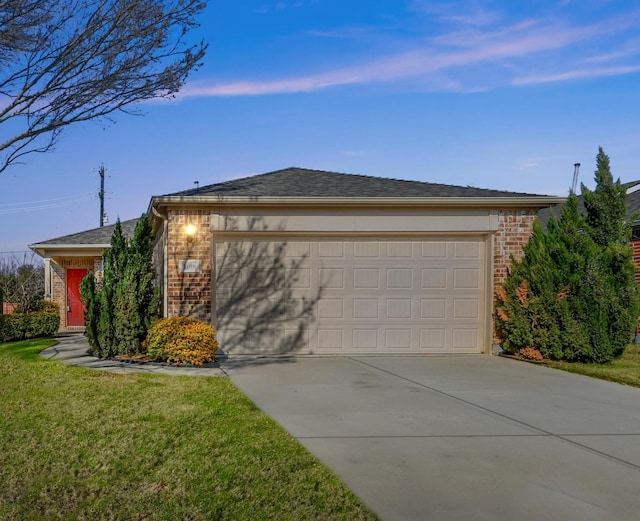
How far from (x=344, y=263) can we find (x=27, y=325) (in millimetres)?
9284

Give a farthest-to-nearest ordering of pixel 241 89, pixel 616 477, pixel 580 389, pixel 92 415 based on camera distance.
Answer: pixel 241 89 < pixel 580 389 < pixel 92 415 < pixel 616 477

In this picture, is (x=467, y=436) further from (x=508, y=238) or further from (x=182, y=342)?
(x=508, y=238)

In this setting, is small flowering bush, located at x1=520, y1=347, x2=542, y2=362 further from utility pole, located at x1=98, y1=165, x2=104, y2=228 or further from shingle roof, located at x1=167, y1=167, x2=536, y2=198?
utility pole, located at x1=98, y1=165, x2=104, y2=228

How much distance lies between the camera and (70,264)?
67.3ft

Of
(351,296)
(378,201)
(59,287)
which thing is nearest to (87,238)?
(59,287)

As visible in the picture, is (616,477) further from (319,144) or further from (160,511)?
(319,144)

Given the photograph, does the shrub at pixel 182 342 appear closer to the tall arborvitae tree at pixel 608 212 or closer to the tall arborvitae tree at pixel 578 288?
the tall arborvitae tree at pixel 578 288

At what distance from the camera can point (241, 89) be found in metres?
13.2

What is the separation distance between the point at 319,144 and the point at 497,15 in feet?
21.5

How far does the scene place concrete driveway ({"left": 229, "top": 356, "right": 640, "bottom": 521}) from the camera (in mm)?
3771

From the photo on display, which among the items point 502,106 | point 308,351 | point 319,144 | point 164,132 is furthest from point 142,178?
point 502,106

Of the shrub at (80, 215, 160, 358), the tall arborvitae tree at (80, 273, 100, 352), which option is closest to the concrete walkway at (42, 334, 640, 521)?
the shrub at (80, 215, 160, 358)

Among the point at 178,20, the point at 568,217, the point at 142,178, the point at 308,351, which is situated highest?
the point at 178,20

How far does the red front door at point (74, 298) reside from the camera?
20.4 meters
